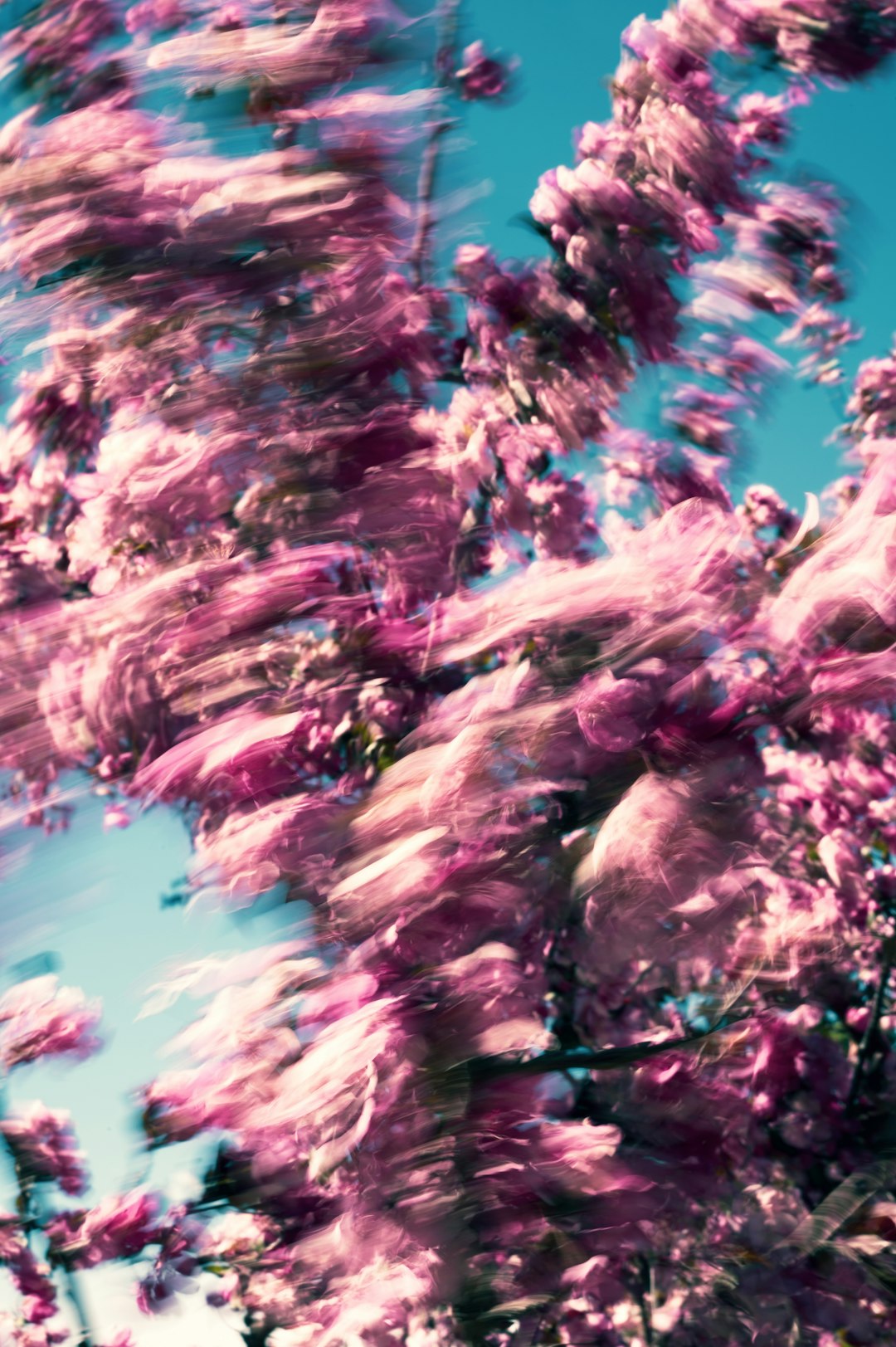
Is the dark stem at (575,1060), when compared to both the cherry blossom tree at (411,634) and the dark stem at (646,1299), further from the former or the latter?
the dark stem at (646,1299)

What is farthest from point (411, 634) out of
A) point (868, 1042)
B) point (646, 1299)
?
point (646, 1299)

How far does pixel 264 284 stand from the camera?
184cm

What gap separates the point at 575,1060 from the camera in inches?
78.4

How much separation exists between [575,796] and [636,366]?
3.49 ft

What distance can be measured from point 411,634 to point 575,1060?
874mm

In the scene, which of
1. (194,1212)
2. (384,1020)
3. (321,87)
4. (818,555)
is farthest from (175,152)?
(194,1212)

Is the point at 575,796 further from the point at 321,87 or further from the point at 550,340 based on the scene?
the point at 321,87

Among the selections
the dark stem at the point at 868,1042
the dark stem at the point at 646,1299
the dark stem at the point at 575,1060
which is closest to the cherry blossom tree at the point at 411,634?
the dark stem at the point at 575,1060

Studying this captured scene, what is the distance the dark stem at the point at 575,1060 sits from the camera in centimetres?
183

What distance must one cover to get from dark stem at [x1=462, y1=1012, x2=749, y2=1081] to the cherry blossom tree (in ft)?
0.03

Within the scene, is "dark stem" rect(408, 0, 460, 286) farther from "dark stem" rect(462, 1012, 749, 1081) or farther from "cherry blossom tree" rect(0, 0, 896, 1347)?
"dark stem" rect(462, 1012, 749, 1081)

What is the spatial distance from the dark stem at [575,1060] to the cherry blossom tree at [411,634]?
1 cm

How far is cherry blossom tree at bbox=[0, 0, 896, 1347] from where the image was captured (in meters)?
1.54

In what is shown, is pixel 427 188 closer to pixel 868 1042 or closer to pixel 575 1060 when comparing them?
pixel 575 1060
